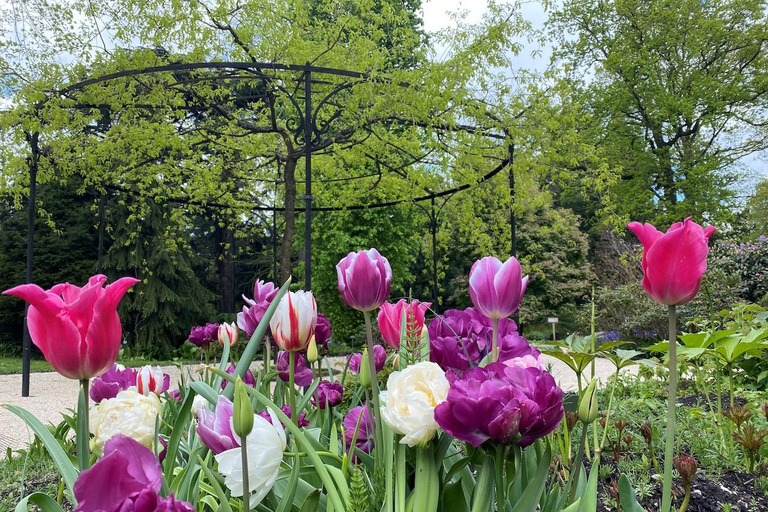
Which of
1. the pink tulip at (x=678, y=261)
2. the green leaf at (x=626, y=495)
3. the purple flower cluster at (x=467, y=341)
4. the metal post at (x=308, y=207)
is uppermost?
the metal post at (x=308, y=207)

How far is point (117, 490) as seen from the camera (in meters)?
0.42

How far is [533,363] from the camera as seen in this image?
35.4 inches

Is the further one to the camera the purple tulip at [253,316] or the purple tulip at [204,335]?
the purple tulip at [204,335]

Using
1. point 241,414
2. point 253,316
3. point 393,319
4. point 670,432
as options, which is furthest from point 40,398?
point 670,432

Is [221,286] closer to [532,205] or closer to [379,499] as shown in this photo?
[532,205]

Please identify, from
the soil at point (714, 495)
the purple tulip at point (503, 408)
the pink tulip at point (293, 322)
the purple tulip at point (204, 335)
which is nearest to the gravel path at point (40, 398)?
the purple tulip at point (204, 335)

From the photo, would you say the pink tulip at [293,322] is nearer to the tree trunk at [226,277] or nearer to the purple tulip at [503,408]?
the purple tulip at [503,408]

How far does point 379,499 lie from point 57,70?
5.46 metres

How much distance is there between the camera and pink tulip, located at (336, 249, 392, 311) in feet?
3.06

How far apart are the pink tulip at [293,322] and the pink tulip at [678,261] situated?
2.11 ft

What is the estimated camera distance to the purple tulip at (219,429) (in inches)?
27.9

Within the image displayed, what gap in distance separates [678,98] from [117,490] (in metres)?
15.2

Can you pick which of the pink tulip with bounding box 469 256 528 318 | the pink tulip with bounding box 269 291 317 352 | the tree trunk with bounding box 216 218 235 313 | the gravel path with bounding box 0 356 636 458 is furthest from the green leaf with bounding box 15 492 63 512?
the tree trunk with bounding box 216 218 235 313

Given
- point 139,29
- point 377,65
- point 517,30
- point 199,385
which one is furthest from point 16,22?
point 199,385
